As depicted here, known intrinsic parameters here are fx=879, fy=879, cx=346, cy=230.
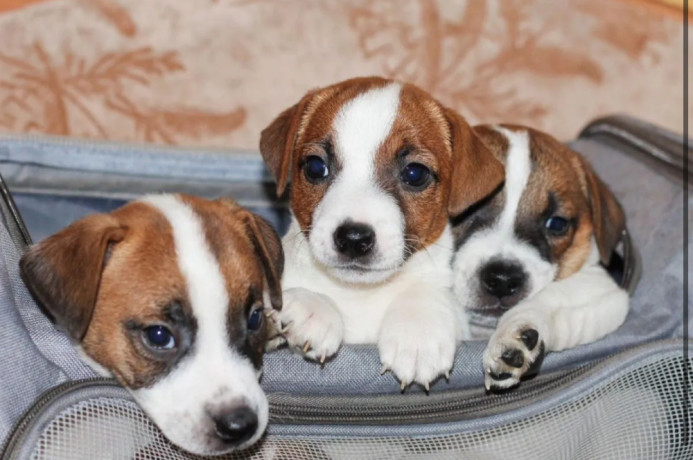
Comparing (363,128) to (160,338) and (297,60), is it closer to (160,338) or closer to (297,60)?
(160,338)

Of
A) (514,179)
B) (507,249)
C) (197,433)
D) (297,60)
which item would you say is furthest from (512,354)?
(297,60)

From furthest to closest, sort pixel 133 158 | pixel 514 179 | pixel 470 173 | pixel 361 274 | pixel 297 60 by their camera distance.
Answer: pixel 297 60 < pixel 133 158 < pixel 514 179 < pixel 470 173 < pixel 361 274

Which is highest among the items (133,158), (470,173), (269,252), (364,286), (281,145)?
(470,173)

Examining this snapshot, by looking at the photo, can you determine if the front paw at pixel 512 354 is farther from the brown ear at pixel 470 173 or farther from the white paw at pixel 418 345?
the brown ear at pixel 470 173

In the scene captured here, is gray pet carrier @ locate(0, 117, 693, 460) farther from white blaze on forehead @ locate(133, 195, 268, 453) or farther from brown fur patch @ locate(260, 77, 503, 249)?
brown fur patch @ locate(260, 77, 503, 249)

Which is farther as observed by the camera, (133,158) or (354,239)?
(133,158)

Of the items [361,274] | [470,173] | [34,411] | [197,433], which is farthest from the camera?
[470,173]

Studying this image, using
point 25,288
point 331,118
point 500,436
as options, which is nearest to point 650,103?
point 331,118

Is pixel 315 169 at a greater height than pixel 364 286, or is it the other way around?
pixel 315 169
